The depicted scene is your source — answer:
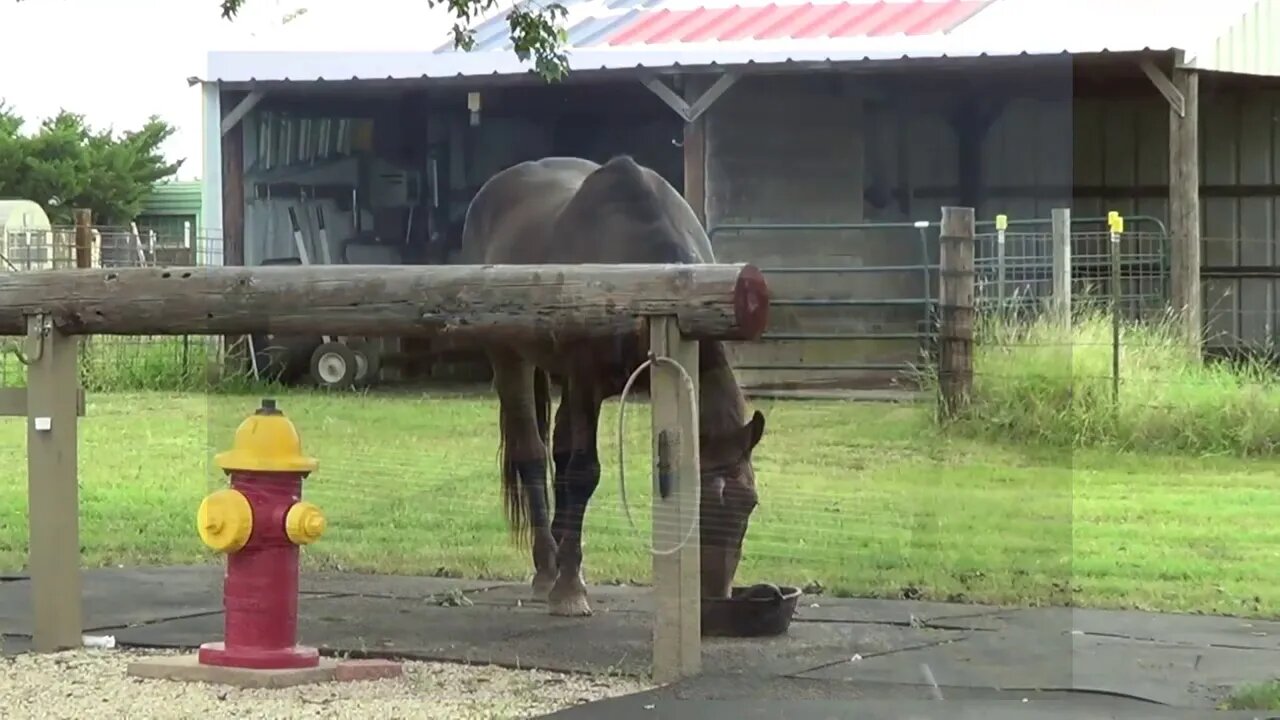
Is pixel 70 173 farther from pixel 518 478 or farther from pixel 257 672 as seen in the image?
pixel 257 672

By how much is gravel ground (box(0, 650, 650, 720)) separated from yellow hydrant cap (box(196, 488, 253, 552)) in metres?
0.44

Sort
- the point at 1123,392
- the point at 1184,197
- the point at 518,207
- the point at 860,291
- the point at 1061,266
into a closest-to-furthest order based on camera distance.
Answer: the point at 518,207, the point at 860,291, the point at 1061,266, the point at 1123,392, the point at 1184,197

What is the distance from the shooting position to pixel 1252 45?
1684cm

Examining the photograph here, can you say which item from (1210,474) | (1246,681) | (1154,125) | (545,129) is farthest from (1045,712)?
(1154,125)

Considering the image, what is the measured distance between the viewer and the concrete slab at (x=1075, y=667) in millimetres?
5688

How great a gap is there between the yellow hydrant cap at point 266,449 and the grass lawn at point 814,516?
3.74ft

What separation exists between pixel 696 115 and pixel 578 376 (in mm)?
1462

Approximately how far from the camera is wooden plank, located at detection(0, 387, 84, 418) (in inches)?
255

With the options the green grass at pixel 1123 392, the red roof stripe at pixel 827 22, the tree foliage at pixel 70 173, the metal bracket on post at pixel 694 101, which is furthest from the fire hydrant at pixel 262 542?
the tree foliage at pixel 70 173

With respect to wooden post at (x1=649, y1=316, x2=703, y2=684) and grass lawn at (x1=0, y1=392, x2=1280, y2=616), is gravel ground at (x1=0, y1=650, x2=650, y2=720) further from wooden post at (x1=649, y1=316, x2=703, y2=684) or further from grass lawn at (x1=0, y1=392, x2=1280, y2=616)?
grass lawn at (x1=0, y1=392, x2=1280, y2=616)

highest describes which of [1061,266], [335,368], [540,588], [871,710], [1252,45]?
[1252,45]

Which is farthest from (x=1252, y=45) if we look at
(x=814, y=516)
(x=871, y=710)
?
(x=871, y=710)

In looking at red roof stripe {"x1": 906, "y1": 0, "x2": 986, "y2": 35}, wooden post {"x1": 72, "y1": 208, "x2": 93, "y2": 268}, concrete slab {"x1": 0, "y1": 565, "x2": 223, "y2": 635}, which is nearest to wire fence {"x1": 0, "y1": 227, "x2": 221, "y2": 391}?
wooden post {"x1": 72, "y1": 208, "x2": 93, "y2": 268}

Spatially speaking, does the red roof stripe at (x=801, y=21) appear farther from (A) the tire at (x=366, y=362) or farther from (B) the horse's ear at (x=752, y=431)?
(B) the horse's ear at (x=752, y=431)
